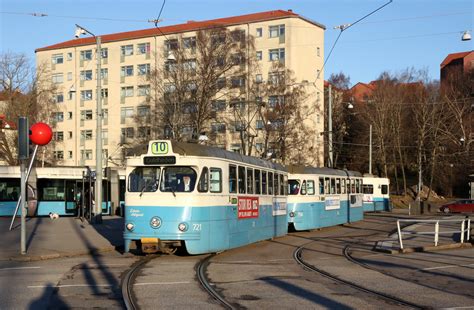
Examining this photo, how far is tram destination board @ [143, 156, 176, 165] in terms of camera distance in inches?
595

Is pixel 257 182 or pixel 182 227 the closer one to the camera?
pixel 182 227

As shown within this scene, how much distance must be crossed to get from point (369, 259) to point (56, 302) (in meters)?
9.27

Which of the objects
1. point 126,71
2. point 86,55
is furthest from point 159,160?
point 86,55

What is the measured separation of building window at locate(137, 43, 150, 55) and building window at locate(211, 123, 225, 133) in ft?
76.5

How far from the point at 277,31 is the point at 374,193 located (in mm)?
26029

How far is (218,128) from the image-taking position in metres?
55.9

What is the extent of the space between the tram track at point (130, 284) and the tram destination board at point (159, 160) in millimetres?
2382

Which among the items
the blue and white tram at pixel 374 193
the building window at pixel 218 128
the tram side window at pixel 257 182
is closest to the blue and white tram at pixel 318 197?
the tram side window at pixel 257 182

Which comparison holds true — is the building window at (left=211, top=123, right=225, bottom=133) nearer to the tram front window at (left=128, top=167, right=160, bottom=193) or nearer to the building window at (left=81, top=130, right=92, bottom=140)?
the building window at (left=81, top=130, right=92, bottom=140)

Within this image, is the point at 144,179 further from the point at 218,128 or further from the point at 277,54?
the point at 277,54

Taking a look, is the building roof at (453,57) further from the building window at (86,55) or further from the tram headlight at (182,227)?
the tram headlight at (182,227)

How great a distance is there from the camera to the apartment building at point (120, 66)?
6738 cm

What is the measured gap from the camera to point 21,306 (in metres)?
8.91

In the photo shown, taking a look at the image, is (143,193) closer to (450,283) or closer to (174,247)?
(174,247)
